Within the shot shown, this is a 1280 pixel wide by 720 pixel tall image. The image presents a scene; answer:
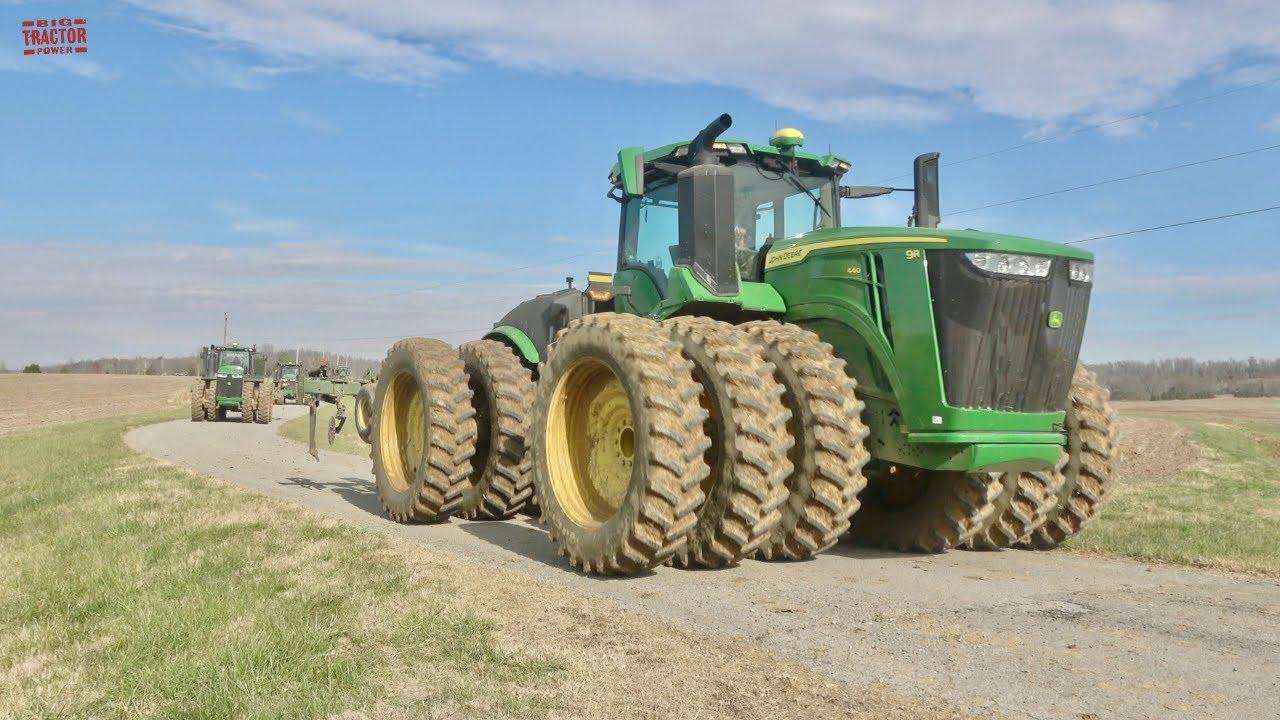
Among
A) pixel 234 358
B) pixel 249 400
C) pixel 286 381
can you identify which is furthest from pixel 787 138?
pixel 286 381

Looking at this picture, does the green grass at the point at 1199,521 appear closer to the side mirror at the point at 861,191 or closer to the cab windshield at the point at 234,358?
the side mirror at the point at 861,191

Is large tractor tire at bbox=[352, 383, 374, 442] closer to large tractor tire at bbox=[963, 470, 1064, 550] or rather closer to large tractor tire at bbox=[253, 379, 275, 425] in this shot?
large tractor tire at bbox=[963, 470, 1064, 550]

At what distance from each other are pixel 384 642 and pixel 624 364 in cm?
253

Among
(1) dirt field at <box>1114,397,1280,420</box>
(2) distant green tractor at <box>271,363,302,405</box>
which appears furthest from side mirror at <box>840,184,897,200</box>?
(1) dirt field at <box>1114,397,1280,420</box>

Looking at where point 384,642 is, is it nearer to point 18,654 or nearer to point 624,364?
point 18,654

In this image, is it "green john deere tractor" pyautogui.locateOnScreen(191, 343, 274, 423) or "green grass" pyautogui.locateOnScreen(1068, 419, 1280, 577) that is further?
"green john deere tractor" pyautogui.locateOnScreen(191, 343, 274, 423)

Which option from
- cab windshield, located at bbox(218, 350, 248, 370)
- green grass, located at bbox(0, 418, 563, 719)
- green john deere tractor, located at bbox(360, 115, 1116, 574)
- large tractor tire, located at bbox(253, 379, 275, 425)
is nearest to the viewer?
green grass, located at bbox(0, 418, 563, 719)

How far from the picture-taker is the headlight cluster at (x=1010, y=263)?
6.22 metres

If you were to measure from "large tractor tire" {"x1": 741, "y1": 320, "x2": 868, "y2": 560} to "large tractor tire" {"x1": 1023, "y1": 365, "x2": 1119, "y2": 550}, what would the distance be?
2.21 metres

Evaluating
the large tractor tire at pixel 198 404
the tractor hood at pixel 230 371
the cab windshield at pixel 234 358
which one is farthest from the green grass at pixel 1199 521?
the cab windshield at pixel 234 358

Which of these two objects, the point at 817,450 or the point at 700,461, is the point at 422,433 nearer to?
the point at 700,461

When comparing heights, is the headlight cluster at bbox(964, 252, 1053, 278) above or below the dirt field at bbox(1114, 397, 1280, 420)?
above

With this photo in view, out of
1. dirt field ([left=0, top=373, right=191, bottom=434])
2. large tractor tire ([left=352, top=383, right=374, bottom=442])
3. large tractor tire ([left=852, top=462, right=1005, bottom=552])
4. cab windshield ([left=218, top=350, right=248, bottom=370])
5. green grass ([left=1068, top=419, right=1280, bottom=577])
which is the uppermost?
cab windshield ([left=218, top=350, right=248, bottom=370])

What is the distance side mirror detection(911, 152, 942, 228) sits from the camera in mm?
8586
